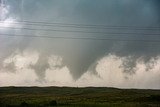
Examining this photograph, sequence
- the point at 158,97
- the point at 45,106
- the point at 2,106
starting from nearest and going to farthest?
the point at 2,106, the point at 45,106, the point at 158,97

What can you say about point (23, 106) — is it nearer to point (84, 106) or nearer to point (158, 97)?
point (84, 106)

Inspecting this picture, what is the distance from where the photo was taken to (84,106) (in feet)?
350

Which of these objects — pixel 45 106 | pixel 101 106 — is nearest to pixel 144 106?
pixel 101 106

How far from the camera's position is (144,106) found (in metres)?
99.6

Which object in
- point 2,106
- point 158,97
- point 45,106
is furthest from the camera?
point 158,97

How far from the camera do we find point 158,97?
13650cm

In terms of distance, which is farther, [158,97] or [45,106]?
[158,97]

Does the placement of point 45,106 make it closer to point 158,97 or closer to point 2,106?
point 2,106

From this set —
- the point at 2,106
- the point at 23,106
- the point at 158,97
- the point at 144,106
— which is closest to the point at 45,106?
the point at 23,106

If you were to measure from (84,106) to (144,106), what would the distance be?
2017cm

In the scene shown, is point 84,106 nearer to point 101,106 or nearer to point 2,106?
point 101,106

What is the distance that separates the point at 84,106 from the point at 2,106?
27.7 m

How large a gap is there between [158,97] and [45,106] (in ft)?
188

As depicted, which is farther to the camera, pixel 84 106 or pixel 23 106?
pixel 84 106
